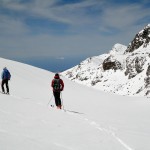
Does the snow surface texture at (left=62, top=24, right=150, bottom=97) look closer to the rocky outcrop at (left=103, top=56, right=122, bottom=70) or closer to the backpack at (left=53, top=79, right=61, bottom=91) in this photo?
the rocky outcrop at (left=103, top=56, right=122, bottom=70)

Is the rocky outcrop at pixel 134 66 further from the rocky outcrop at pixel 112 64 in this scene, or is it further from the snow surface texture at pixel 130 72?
the rocky outcrop at pixel 112 64

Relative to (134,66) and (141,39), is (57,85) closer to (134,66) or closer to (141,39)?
Result: (134,66)

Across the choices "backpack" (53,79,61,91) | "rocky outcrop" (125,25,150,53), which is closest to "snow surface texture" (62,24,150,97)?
"rocky outcrop" (125,25,150,53)

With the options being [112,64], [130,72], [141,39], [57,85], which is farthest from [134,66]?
[57,85]

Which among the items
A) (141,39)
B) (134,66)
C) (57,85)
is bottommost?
(57,85)

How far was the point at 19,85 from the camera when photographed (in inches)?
1011

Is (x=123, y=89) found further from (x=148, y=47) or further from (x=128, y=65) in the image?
(x=148, y=47)

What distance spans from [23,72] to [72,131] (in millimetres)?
25813

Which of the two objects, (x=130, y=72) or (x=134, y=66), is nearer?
(x=130, y=72)

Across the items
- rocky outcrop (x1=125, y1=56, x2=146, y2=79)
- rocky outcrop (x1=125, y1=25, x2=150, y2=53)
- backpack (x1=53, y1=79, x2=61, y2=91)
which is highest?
rocky outcrop (x1=125, y1=25, x2=150, y2=53)

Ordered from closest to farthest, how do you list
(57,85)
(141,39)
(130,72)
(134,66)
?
1. (57,85)
2. (130,72)
3. (134,66)
4. (141,39)

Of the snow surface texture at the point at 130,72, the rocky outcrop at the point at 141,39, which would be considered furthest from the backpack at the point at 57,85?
the rocky outcrop at the point at 141,39

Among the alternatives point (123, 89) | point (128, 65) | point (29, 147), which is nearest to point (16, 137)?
point (29, 147)

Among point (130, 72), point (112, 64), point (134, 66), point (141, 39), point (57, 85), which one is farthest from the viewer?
point (141, 39)
